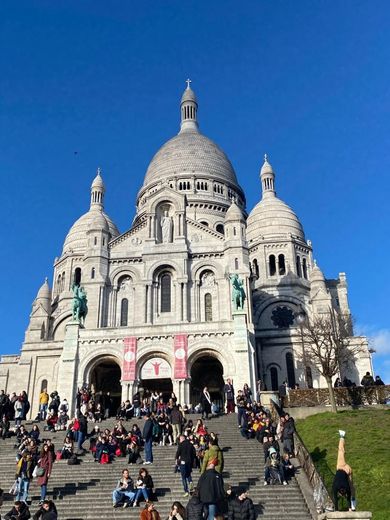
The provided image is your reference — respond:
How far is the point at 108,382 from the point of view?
41750mm

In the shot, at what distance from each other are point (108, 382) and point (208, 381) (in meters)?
7.29

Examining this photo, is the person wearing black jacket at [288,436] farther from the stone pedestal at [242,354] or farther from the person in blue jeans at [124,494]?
the stone pedestal at [242,354]

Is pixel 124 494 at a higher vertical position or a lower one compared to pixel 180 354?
lower

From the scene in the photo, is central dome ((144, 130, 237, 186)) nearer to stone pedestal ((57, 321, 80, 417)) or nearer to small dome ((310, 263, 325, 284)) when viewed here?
small dome ((310, 263, 325, 284))

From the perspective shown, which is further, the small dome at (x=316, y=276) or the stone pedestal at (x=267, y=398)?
the small dome at (x=316, y=276)

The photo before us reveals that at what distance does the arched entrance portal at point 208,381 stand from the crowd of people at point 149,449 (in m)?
10.3

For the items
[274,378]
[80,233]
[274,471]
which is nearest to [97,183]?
[80,233]

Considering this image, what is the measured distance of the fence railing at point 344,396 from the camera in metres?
29.9

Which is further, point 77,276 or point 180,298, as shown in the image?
point 77,276

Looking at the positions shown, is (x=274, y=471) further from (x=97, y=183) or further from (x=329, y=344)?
(x=97, y=183)

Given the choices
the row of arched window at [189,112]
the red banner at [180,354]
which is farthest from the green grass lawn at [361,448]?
the row of arched window at [189,112]

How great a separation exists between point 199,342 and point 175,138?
130ft

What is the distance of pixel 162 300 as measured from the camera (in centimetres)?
4366

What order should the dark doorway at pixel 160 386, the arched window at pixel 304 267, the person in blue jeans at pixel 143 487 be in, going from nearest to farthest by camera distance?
the person in blue jeans at pixel 143 487
the dark doorway at pixel 160 386
the arched window at pixel 304 267
